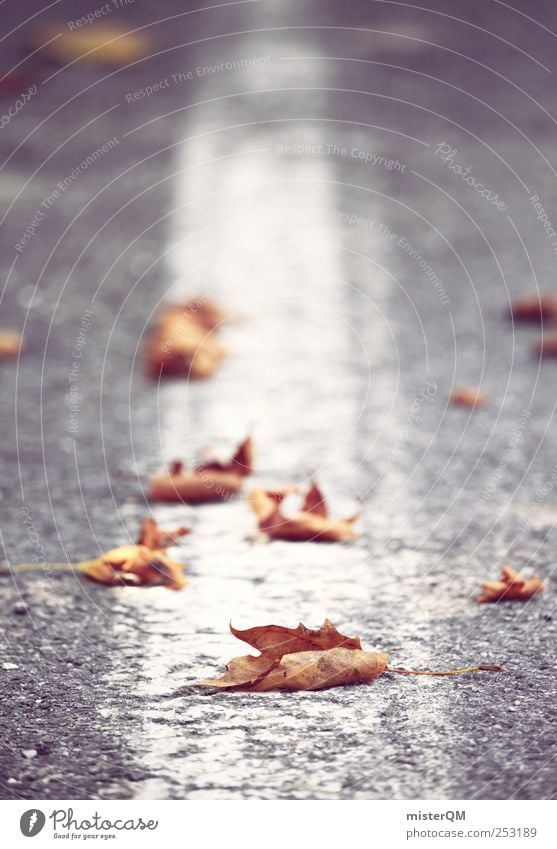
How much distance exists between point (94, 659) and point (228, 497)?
0.75 meters

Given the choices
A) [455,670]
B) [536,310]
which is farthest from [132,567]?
[536,310]

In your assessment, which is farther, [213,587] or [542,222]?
[542,222]

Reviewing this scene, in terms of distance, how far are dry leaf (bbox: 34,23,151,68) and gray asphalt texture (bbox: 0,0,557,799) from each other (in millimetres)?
86

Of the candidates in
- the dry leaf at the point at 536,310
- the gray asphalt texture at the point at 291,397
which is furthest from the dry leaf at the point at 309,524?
the dry leaf at the point at 536,310

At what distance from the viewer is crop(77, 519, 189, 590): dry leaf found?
217cm

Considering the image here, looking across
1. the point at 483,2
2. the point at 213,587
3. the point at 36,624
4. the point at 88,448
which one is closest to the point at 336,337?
the point at 88,448

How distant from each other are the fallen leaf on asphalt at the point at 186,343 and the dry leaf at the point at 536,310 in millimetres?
926

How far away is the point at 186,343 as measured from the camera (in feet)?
11.0

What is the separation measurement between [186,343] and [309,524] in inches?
44.3

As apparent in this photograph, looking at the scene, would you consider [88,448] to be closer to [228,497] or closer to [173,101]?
[228,497]

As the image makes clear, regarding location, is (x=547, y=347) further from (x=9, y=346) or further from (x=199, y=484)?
(x=9, y=346)

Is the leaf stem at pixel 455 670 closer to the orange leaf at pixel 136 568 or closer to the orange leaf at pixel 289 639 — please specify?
the orange leaf at pixel 289 639

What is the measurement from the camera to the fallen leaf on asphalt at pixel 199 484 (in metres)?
2.57

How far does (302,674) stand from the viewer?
176 cm
